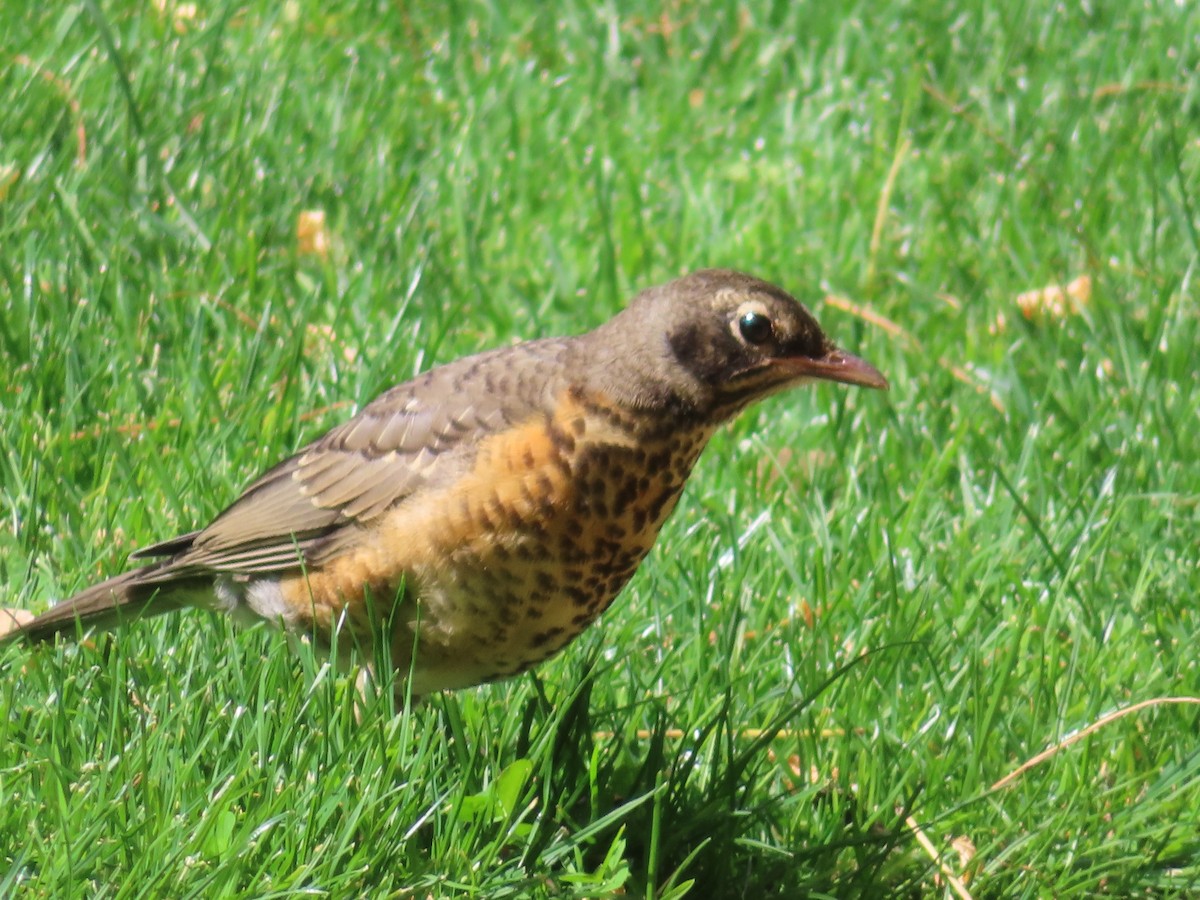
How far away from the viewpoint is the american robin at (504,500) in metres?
3.37

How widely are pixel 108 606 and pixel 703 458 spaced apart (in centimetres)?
194

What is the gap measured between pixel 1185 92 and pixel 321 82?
329 cm

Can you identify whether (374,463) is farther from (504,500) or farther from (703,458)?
(703,458)

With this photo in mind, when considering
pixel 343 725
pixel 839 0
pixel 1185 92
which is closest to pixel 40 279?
pixel 343 725

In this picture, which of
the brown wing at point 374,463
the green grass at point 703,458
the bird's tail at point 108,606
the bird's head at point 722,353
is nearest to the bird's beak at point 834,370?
the bird's head at point 722,353

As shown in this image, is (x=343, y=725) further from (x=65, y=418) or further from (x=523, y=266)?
(x=523, y=266)

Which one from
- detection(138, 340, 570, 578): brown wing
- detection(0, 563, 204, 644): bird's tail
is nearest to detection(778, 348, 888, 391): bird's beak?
detection(138, 340, 570, 578): brown wing

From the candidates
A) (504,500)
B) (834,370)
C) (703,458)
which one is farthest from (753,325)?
(703,458)

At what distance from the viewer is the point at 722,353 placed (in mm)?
3496

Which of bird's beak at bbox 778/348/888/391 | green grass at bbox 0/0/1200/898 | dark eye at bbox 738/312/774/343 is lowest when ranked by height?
green grass at bbox 0/0/1200/898

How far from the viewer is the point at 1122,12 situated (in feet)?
23.8

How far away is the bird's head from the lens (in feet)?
11.5

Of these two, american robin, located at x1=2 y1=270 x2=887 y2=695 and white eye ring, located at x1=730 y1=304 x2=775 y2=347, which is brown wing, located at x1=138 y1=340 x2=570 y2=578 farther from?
white eye ring, located at x1=730 y1=304 x2=775 y2=347

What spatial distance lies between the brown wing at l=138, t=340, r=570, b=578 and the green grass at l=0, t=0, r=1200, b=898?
8.2 inches
